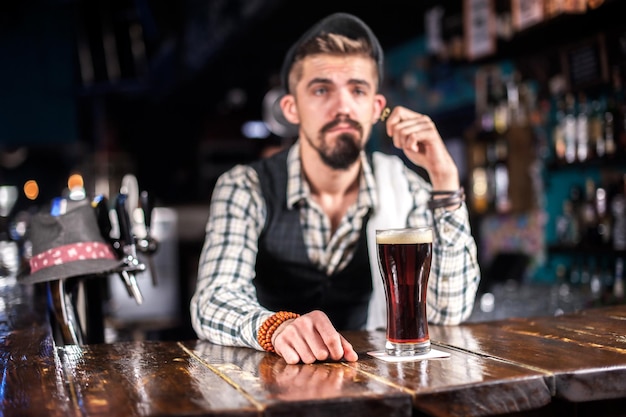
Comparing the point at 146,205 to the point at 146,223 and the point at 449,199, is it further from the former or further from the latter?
the point at 449,199

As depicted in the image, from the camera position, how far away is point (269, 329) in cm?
153

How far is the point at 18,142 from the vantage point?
8.41 m

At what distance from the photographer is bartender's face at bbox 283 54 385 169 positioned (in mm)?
2170

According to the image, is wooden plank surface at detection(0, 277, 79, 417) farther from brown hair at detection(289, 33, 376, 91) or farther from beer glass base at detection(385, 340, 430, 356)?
brown hair at detection(289, 33, 376, 91)

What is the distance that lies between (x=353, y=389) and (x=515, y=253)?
381 cm

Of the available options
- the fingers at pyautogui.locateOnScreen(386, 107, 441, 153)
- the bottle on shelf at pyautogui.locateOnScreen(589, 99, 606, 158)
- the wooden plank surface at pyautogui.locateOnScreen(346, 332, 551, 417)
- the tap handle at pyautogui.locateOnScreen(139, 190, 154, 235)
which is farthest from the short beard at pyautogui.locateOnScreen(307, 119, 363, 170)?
the bottle on shelf at pyautogui.locateOnScreen(589, 99, 606, 158)

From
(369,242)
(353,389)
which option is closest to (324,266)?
(369,242)

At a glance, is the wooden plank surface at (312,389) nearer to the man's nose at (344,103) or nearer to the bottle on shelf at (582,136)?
the man's nose at (344,103)

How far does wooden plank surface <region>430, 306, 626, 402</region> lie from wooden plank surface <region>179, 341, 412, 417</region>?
0.30 metres

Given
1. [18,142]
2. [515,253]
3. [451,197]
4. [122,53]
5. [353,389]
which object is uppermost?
[122,53]

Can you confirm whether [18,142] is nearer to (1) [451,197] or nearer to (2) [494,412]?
(1) [451,197]

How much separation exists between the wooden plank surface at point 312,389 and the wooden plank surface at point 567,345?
0.30m

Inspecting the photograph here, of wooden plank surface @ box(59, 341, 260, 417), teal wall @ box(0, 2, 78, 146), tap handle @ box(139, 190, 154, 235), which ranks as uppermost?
teal wall @ box(0, 2, 78, 146)

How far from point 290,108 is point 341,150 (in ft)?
0.72
